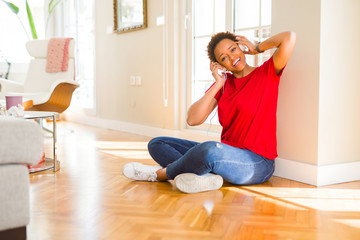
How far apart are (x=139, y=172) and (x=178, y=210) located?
22.6 inches

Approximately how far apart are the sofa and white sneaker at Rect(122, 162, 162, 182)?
3.40ft

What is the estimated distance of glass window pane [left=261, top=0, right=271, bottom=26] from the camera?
307cm

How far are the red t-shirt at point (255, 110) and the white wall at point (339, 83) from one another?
0.30m

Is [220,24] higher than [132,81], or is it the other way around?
[220,24]

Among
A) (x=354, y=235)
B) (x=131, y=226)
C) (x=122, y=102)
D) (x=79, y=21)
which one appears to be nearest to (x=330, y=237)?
(x=354, y=235)

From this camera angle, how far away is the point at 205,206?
1.98m

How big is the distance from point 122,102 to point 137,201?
303 centimetres

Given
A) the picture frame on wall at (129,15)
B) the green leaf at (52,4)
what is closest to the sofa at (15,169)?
the picture frame on wall at (129,15)

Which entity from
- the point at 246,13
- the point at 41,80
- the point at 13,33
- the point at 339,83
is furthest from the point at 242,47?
the point at 13,33

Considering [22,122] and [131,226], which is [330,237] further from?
[22,122]

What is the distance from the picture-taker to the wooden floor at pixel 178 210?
1.63 metres

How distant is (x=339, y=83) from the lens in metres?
2.43

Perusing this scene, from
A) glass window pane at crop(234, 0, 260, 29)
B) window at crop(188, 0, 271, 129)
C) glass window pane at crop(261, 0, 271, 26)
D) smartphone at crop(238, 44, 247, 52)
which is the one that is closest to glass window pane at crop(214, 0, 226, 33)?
window at crop(188, 0, 271, 129)

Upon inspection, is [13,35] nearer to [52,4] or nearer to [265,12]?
[52,4]
